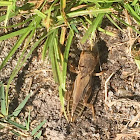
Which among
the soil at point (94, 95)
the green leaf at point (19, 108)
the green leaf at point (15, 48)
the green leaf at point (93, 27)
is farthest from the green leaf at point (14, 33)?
the green leaf at point (19, 108)

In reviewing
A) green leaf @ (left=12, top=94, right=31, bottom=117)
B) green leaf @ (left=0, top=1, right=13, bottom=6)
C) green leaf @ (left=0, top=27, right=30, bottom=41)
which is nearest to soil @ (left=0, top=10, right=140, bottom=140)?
green leaf @ (left=12, top=94, right=31, bottom=117)

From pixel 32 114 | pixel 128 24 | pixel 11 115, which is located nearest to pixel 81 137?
pixel 32 114

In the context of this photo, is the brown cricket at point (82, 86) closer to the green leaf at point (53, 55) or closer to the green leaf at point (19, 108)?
the green leaf at point (53, 55)

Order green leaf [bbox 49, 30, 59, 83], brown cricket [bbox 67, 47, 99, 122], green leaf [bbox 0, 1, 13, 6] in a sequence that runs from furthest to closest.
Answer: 1. brown cricket [bbox 67, 47, 99, 122]
2. green leaf [bbox 49, 30, 59, 83]
3. green leaf [bbox 0, 1, 13, 6]

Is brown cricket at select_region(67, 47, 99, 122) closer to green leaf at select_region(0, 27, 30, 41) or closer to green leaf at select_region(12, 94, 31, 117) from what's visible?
green leaf at select_region(12, 94, 31, 117)

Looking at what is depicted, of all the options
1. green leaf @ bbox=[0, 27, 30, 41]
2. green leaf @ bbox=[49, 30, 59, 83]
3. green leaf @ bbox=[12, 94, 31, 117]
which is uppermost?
green leaf @ bbox=[0, 27, 30, 41]

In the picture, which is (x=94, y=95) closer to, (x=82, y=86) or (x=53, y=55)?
(x=82, y=86)

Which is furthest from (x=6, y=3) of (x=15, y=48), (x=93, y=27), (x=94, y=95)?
(x=94, y=95)
